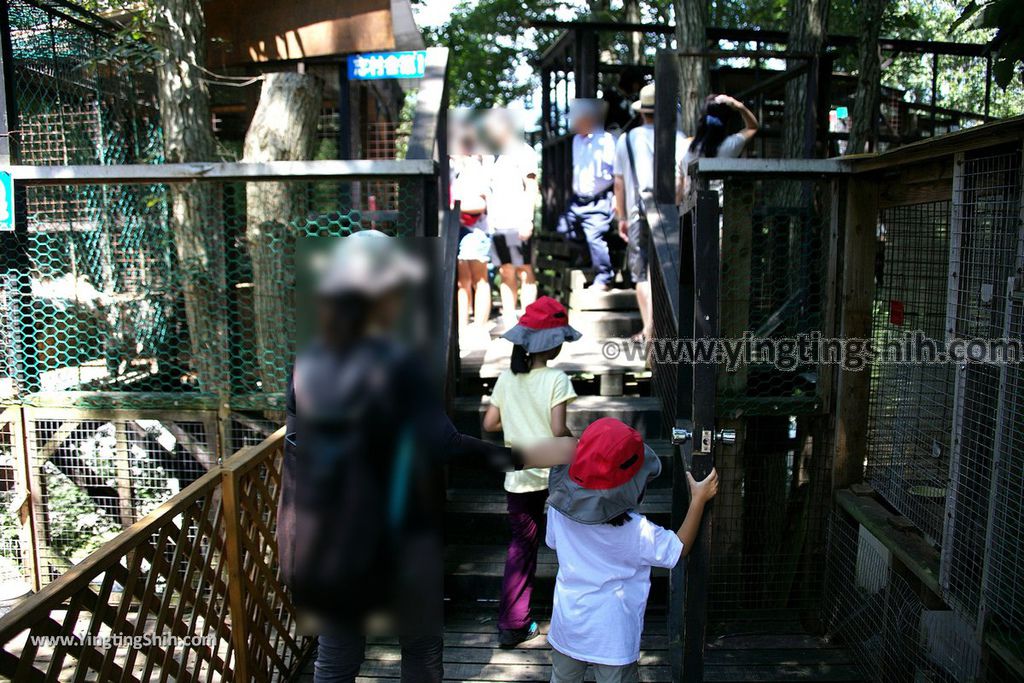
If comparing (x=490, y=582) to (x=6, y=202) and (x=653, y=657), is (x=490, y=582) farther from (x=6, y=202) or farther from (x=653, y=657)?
(x=6, y=202)

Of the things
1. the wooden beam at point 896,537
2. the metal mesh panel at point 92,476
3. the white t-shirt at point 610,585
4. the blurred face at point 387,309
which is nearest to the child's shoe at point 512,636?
the white t-shirt at point 610,585

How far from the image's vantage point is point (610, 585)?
3.03 metres

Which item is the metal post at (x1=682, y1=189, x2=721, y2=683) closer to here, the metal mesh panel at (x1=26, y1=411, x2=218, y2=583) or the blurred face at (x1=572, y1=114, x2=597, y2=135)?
the metal mesh panel at (x1=26, y1=411, x2=218, y2=583)

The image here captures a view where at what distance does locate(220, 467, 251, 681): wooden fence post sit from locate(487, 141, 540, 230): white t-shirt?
3.86m

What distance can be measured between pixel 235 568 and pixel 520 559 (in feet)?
4.46

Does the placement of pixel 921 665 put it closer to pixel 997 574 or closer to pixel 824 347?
pixel 997 574

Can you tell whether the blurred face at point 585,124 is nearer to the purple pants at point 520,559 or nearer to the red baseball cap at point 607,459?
the purple pants at point 520,559

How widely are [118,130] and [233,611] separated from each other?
5.40 m

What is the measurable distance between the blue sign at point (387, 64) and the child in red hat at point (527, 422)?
4.84 meters

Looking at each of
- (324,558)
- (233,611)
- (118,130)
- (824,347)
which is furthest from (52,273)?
(824,347)

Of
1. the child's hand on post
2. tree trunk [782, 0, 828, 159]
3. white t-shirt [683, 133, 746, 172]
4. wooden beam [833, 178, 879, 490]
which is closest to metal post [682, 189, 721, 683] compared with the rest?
the child's hand on post

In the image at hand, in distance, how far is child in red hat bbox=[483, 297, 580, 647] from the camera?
13.3ft

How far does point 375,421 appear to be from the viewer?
2.01 m

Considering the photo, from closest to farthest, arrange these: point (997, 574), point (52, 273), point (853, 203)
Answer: point (997, 574) < point (853, 203) < point (52, 273)
